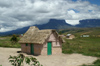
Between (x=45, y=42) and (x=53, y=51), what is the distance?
84.1 inches

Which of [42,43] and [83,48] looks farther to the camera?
[83,48]

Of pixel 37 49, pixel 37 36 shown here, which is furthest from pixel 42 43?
pixel 37 36

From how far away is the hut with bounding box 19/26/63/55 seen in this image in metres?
17.9

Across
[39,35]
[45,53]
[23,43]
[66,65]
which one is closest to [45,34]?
[39,35]

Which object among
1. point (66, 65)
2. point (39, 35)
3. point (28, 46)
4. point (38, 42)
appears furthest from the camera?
point (28, 46)

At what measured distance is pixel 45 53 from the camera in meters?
18.2

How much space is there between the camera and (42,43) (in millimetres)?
16953

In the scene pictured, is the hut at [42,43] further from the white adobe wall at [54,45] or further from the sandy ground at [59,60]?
the sandy ground at [59,60]

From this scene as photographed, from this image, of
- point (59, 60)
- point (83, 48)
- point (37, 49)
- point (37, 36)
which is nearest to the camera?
point (59, 60)

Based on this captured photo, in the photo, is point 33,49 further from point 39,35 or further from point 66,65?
point 66,65

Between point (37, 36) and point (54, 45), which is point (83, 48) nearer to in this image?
point (54, 45)

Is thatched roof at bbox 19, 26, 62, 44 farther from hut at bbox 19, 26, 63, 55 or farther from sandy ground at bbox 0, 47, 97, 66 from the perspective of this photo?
sandy ground at bbox 0, 47, 97, 66

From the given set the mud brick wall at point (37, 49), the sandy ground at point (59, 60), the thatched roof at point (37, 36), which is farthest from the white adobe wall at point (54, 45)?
the sandy ground at point (59, 60)

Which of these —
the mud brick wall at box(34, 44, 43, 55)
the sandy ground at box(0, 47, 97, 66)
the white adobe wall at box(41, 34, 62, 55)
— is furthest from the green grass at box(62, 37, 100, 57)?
the mud brick wall at box(34, 44, 43, 55)
